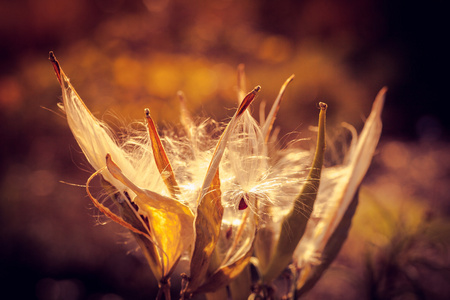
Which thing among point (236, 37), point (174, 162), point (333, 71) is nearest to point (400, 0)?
point (333, 71)

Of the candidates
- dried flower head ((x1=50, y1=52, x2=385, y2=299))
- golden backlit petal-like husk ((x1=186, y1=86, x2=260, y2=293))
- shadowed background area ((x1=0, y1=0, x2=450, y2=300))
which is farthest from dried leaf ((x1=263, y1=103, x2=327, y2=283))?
shadowed background area ((x1=0, y1=0, x2=450, y2=300))

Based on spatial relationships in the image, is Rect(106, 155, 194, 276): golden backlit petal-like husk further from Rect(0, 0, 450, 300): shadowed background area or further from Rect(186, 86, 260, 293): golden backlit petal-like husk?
Rect(0, 0, 450, 300): shadowed background area

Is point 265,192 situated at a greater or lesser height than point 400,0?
lesser

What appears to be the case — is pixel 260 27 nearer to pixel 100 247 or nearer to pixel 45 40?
pixel 45 40

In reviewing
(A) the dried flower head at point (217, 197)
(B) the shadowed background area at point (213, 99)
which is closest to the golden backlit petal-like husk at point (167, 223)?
(A) the dried flower head at point (217, 197)

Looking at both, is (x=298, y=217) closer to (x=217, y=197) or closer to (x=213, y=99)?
(x=217, y=197)
